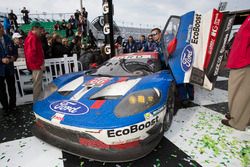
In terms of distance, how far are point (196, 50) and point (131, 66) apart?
0.91 m

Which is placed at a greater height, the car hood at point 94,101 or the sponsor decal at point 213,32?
the sponsor decal at point 213,32

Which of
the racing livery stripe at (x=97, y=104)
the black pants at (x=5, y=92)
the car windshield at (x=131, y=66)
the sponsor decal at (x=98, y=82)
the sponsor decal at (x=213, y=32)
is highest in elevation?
the sponsor decal at (x=213, y=32)

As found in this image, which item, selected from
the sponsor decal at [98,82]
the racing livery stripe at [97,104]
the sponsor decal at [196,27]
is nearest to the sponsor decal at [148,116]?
the racing livery stripe at [97,104]

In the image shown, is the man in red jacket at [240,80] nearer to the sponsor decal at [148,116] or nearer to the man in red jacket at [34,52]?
the sponsor decal at [148,116]

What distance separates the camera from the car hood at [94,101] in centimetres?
154

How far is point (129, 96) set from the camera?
175 centimetres

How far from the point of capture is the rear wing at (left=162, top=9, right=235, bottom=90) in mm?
2416

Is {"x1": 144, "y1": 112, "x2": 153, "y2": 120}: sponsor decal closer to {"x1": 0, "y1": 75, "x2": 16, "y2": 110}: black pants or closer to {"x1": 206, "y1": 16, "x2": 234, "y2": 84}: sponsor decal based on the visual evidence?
{"x1": 206, "y1": 16, "x2": 234, "y2": 84}: sponsor decal

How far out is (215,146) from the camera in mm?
1932

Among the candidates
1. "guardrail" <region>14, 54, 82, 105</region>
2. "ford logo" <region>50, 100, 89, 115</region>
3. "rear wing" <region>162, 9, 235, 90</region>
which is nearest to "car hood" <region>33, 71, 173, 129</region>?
"ford logo" <region>50, 100, 89, 115</region>

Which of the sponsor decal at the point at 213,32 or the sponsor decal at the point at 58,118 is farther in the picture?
the sponsor decal at the point at 213,32

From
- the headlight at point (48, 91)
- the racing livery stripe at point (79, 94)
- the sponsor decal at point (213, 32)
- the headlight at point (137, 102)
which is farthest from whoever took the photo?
the sponsor decal at point (213, 32)

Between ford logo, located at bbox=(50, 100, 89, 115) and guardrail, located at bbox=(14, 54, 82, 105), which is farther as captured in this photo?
guardrail, located at bbox=(14, 54, 82, 105)

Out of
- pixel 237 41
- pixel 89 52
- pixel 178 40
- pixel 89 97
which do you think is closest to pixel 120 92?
pixel 89 97
